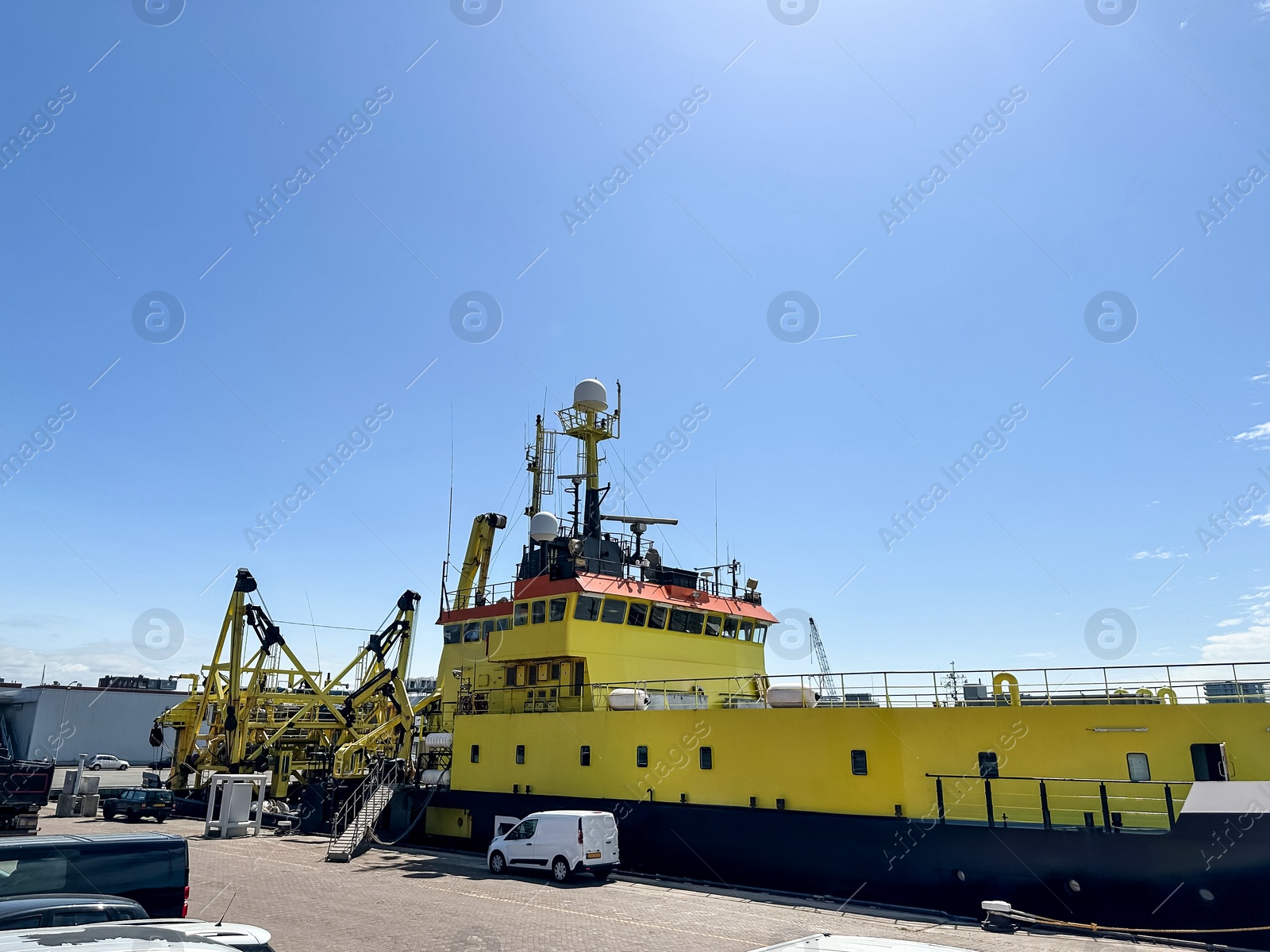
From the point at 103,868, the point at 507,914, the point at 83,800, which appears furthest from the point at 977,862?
the point at 83,800

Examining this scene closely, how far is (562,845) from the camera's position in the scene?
1644cm

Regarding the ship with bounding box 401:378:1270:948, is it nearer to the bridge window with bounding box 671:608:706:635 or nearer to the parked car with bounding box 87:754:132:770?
the bridge window with bounding box 671:608:706:635

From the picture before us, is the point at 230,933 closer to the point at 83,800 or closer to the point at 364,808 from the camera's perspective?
the point at 364,808

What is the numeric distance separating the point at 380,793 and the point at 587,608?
913 cm

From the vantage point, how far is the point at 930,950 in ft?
13.2

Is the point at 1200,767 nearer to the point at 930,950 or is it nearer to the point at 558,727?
the point at 930,950

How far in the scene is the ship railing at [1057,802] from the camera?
40.6ft

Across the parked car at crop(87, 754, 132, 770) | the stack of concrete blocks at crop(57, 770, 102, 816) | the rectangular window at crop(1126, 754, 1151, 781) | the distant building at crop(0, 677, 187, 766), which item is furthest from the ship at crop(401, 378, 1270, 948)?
the distant building at crop(0, 677, 187, 766)

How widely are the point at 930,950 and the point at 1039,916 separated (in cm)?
1101

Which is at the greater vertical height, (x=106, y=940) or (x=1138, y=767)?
(x=1138, y=767)

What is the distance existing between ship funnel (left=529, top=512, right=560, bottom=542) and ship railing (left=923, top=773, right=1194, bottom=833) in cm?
1262

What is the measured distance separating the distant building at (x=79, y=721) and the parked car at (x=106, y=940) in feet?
217

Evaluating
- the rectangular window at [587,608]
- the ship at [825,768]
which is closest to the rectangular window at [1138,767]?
the ship at [825,768]

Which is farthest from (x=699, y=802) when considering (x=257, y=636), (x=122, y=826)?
(x=257, y=636)
